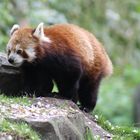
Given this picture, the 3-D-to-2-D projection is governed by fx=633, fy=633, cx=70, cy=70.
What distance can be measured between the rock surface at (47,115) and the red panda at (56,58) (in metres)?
0.31

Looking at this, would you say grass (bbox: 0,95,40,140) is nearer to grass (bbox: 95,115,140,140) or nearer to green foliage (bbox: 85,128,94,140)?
green foliage (bbox: 85,128,94,140)

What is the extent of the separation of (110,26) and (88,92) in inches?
354

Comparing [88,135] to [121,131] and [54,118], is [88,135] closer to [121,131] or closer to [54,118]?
[54,118]

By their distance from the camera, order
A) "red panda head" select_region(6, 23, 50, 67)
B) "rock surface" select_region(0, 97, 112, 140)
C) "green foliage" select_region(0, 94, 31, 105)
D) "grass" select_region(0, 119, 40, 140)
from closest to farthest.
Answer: "grass" select_region(0, 119, 40, 140)
"rock surface" select_region(0, 97, 112, 140)
"green foliage" select_region(0, 94, 31, 105)
"red panda head" select_region(6, 23, 50, 67)

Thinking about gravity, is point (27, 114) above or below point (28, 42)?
below

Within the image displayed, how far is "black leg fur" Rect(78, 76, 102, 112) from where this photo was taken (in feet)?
34.7

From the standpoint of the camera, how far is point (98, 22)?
18.4m

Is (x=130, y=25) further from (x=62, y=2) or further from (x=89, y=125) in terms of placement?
(x=89, y=125)

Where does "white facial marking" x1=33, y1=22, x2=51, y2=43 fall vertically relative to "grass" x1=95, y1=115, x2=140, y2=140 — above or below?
above

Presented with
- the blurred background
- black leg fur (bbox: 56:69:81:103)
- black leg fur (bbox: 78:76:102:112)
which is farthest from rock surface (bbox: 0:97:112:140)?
the blurred background

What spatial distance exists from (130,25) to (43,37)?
995 cm

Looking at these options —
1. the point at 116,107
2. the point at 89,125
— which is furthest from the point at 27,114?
the point at 116,107

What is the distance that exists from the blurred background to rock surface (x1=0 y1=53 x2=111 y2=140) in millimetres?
4868

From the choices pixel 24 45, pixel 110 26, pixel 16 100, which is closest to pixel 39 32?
pixel 24 45
